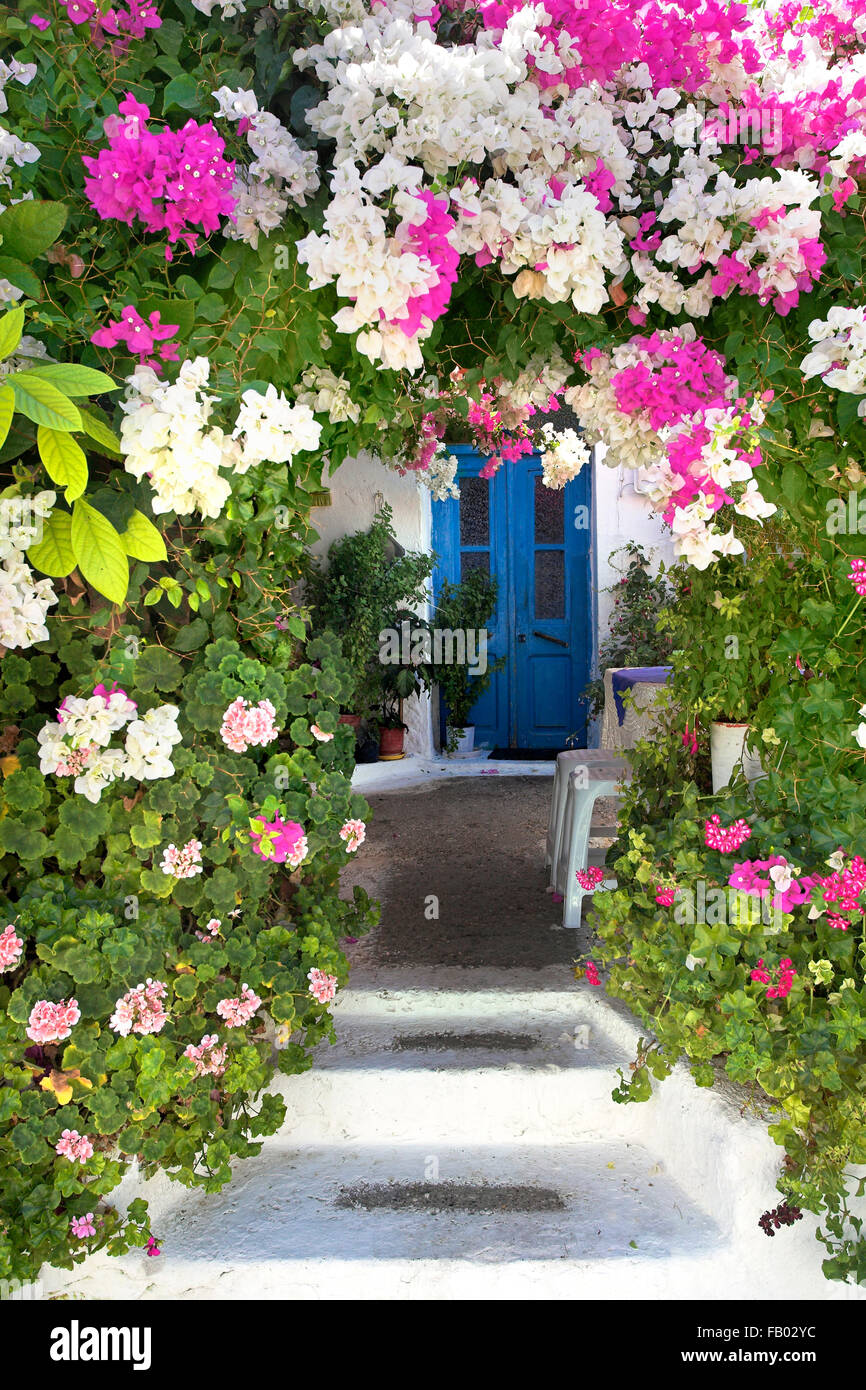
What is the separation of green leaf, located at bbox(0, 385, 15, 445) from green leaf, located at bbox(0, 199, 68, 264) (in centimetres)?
37

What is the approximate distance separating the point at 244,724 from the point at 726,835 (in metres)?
0.96

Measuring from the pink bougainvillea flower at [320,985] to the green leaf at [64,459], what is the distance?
121cm

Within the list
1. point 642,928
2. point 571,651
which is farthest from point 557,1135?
point 571,651

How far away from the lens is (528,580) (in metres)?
6.80

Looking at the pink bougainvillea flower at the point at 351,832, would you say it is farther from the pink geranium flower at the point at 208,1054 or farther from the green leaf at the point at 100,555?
the green leaf at the point at 100,555

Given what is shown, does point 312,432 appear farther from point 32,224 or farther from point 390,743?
point 390,743

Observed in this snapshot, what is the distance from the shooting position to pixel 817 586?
1.87 m

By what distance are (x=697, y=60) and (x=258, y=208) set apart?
835 mm

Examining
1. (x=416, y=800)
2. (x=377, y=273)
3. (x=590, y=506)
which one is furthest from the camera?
(x=590, y=506)

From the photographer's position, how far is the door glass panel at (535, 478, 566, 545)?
675cm

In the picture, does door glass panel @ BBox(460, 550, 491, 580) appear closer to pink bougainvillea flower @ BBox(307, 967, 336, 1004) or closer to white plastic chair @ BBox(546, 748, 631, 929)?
white plastic chair @ BBox(546, 748, 631, 929)

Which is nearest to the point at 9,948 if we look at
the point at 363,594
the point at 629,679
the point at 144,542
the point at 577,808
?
the point at 144,542

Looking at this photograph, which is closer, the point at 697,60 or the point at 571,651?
the point at 697,60
